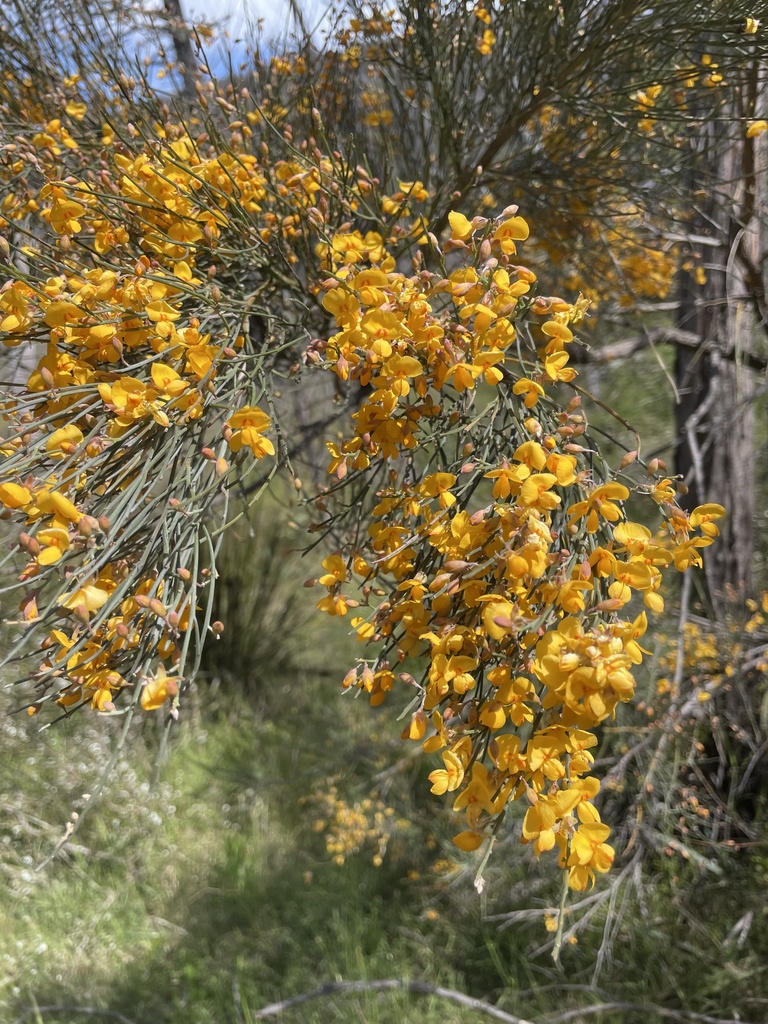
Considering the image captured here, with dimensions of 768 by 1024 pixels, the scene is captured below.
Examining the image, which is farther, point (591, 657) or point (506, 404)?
point (506, 404)

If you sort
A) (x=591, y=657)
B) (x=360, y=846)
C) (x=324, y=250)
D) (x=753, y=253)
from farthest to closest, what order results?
(x=360, y=846), (x=753, y=253), (x=324, y=250), (x=591, y=657)

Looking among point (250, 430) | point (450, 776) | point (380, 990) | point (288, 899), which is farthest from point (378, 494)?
point (288, 899)

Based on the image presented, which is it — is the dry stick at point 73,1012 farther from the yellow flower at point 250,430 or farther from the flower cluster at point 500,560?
the yellow flower at point 250,430

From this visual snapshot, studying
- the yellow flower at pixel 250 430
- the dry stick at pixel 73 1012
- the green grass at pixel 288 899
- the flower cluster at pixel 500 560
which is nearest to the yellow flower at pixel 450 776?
the flower cluster at pixel 500 560

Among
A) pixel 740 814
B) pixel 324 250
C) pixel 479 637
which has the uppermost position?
pixel 324 250

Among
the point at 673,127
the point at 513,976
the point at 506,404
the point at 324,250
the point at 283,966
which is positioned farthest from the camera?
the point at 283,966

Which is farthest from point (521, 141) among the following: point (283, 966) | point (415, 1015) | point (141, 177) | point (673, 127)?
point (283, 966)

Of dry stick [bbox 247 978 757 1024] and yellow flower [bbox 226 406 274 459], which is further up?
yellow flower [bbox 226 406 274 459]

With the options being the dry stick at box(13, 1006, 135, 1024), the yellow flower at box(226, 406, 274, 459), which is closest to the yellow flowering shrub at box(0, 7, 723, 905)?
the yellow flower at box(226, 406, 274, 459)

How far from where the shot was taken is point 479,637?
0.88 meters

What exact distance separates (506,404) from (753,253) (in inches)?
76.8

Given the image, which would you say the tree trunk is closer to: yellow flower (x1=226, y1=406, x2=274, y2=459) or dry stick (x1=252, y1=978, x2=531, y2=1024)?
dry stick (x1=252, y1=978, x2=531, y2=1024)

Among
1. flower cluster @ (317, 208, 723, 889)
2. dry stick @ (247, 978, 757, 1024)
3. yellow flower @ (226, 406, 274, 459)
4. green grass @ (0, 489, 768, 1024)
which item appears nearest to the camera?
flower cluster @ (317, 208, 723, 889)

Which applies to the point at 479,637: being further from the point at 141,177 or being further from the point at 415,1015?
the point at 415,1015
